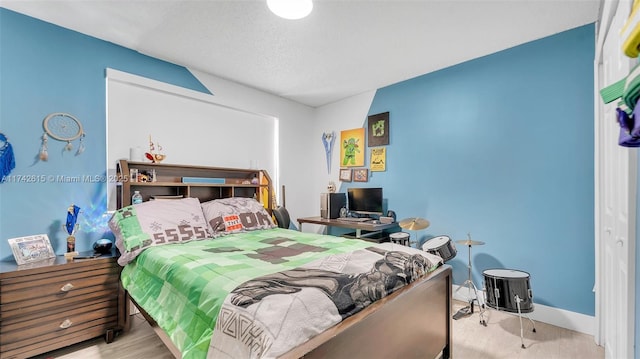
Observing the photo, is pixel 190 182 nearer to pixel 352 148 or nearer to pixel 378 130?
pixel 352 148

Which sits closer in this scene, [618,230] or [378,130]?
[618,230]

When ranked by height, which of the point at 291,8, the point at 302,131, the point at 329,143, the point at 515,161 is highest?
the point at 291,8

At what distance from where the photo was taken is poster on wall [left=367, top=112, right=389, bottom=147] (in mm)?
3816

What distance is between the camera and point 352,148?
421 cm

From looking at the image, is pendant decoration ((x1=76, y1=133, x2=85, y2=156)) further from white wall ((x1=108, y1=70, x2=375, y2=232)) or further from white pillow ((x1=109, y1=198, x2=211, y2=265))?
white wall ((x1=108, y1=70, x2=375, y2=232))

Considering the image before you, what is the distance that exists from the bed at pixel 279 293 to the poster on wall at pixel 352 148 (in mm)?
1897

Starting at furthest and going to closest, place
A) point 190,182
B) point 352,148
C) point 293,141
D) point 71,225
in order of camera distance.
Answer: point 293,141, point 352,148, point 190,182, point 71,225

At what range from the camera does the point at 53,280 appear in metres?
2.05

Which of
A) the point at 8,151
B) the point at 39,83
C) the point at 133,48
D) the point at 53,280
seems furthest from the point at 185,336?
the point at 133,48

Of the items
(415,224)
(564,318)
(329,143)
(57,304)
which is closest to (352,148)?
(329,143)

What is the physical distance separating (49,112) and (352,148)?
334 cm

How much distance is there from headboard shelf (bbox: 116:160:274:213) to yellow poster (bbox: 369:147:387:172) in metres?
1.47

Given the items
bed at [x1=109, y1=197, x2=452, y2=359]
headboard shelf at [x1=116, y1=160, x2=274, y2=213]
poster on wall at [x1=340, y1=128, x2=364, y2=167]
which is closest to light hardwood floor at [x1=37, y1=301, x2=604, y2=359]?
bed at [x1=109, y1=197, x2=452, y2=359]

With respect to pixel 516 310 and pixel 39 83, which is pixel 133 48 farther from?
pixel 516 310
